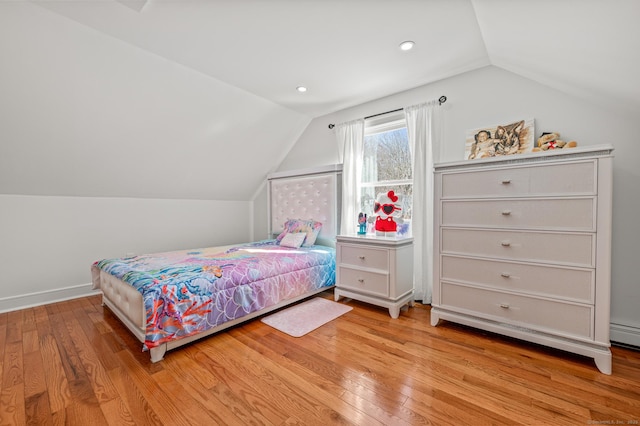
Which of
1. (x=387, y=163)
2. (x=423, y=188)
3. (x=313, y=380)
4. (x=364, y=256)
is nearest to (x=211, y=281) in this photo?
(x=313, y=380)

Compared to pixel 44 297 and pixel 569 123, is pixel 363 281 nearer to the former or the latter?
pixel 569 123

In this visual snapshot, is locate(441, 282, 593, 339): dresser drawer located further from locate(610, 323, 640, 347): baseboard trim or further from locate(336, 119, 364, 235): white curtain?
locate(336, 119, 364, 235): white curtain

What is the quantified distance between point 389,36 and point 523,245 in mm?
1868

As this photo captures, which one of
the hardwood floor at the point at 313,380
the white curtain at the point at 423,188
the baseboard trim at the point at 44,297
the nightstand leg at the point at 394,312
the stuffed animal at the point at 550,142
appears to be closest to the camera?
the hardwood floor at the point at 313,380

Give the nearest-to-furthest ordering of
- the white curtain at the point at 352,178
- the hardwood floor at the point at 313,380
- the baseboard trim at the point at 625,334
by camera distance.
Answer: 1. the hardwood floor at the point at 313,380
2. the baseboard trim at the point at 625,334
3. the white curtain at the point at 352,178

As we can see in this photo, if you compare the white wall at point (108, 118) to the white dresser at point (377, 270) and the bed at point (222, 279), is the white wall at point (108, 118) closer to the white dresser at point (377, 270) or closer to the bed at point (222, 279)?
the bed at point (222, 279)

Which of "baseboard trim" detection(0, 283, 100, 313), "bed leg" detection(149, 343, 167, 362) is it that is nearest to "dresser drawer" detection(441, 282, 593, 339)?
"bed leg" detection(149, 343, 167, 362)

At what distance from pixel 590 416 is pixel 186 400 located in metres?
2.04

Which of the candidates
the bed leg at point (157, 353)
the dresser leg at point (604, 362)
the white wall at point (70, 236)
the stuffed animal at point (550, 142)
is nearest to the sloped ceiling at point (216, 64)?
the white wall at point (70, 236)

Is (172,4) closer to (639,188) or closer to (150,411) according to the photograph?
(150,411)

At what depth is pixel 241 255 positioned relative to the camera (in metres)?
2.82

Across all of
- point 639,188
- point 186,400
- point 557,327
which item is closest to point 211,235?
point 186,400

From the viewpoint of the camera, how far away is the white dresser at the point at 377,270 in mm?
2463

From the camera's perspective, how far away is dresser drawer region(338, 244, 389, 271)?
8.25 ft
